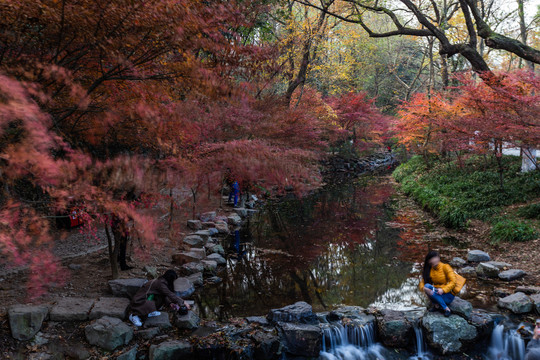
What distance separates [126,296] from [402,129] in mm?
16525

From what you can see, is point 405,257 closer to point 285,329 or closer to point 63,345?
point 285,329

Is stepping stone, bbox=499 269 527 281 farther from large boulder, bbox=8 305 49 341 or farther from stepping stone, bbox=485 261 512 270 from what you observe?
large boulder, bbox=8 305 49 341

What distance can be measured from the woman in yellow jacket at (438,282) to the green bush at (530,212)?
6013mm

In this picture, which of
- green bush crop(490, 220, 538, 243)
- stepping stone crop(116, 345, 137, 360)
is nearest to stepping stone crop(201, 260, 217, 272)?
stepping stone crop(116, 345, 137, 360)

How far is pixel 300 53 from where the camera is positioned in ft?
47.6

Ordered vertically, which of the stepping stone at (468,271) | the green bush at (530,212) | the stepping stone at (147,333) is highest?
the green bush at (530,212)

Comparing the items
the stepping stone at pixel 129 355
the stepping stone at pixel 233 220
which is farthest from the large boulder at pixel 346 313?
the stepping stone at pixel 233 220

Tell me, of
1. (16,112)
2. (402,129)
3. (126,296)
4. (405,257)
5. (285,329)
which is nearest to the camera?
(16,112)

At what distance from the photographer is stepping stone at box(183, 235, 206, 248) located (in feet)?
32.0

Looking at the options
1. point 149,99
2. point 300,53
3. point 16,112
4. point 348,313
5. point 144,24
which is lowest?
point 348,313

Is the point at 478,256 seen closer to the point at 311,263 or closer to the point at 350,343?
the point at 311,263

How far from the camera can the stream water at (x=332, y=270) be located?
5789 mm

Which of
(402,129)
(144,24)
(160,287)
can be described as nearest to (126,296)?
(160,287)

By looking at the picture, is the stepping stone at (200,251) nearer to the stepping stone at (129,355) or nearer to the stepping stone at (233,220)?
the stepping stone at (233,220)
